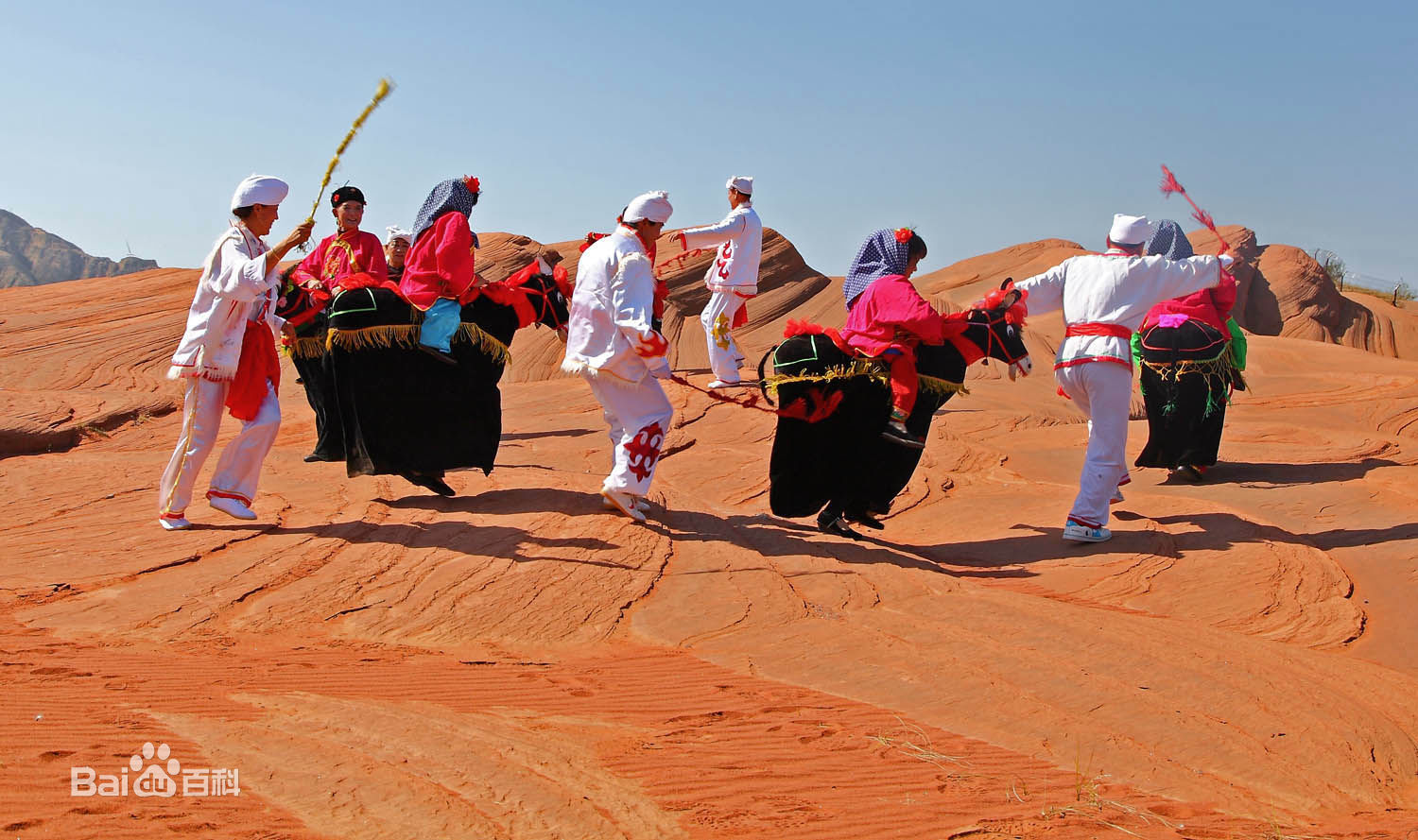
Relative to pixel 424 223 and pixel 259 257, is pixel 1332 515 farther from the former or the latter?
pixel 259 257

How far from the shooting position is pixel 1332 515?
25.3 feet

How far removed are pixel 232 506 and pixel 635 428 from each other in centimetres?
223

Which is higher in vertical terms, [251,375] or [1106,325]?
[1106,325]

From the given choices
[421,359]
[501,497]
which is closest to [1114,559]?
[501,497]

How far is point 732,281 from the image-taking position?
1109cm

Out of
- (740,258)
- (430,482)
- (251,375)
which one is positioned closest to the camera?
(251,375)

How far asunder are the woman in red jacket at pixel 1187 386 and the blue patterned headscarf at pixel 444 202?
509cm

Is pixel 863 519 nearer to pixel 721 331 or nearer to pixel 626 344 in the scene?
pixel 626 344

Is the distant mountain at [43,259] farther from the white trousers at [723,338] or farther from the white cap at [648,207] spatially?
the white cap at [648,207]

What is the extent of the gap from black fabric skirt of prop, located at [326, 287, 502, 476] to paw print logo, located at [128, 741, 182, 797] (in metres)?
3.57

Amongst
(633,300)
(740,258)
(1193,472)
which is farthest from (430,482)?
(1193,472)

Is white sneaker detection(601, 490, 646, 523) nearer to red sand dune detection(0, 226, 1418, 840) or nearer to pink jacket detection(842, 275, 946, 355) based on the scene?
red sand dune detection(0, 226, 1418, 840)

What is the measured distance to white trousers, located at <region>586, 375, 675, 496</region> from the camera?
639 centimetres

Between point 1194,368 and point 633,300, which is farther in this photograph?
point 1194,368
